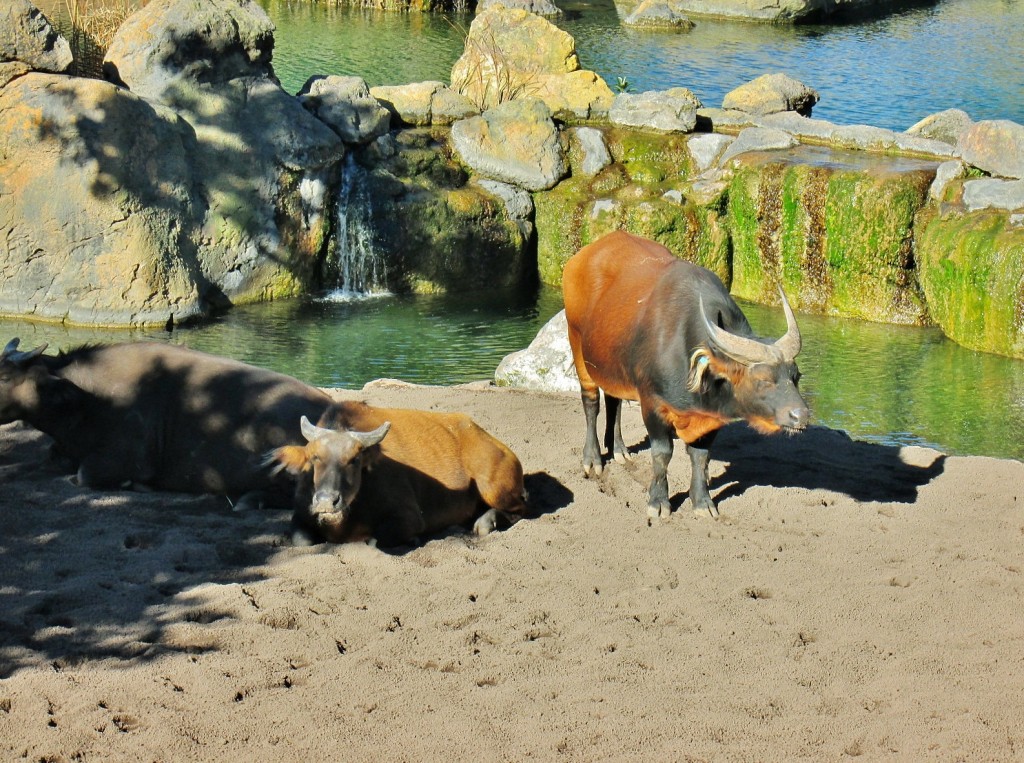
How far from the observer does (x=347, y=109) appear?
16.8m

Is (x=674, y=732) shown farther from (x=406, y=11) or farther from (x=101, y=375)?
(x=406, y=11)

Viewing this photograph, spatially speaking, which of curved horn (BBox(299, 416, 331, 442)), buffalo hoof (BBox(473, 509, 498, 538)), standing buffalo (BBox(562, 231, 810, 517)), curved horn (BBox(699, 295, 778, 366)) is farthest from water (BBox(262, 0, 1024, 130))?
curved horn (BBox(299, 416, 331, 442))

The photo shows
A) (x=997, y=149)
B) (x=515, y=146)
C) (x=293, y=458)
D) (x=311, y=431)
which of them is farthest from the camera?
(x=515, y=146)

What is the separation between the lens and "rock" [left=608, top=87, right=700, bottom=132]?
59.7ft

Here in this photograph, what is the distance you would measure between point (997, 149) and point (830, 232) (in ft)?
7.77

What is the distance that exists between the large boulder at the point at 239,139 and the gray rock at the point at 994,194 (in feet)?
27.6

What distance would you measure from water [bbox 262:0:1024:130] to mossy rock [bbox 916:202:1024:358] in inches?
252

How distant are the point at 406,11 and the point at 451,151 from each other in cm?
1489

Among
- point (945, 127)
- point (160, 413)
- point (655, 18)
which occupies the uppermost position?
point (655, 18)

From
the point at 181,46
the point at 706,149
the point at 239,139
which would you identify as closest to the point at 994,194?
the point at 706,149

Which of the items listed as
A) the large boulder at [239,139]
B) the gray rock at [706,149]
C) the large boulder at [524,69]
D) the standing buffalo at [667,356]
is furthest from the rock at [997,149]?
the large boulder at [239,139]

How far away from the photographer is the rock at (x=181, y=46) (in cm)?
1555

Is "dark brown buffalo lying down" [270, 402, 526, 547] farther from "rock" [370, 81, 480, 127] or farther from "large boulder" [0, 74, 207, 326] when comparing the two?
"rock" [370, 81, 480, 127]

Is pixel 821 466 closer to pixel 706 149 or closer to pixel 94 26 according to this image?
pixel 706 149
